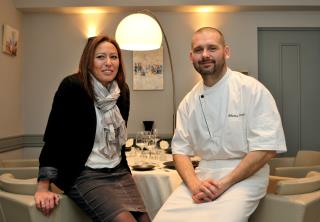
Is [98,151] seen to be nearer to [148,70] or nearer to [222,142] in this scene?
[222,142]

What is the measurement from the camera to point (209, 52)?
73.9 inches

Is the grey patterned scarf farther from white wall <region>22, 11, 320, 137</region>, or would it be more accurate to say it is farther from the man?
white wall <region>22, 11, 320, 137</region>

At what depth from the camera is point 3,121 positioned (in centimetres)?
420

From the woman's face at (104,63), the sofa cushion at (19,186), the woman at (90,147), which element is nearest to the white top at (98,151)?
the woman at (90,147)

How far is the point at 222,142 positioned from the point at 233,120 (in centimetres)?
13

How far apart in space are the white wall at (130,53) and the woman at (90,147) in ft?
9.02

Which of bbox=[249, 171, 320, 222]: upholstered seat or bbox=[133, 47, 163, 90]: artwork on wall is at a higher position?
bbox=[133, 47, 163, 90]: artwork on wall

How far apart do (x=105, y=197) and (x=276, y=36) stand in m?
3.90

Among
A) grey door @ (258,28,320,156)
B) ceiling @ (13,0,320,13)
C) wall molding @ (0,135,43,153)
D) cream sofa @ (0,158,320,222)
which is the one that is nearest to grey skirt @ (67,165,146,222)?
cream sofa @ (0,158,320,222)

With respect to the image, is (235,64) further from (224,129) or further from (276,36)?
(224,129)

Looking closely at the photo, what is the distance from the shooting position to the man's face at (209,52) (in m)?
1.88

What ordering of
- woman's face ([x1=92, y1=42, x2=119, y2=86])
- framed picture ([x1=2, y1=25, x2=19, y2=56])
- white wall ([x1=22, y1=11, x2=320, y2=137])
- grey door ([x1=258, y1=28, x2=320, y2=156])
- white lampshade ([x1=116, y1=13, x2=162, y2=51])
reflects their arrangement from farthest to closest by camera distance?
grey door ([x1=258, y1=28, x2=320, y2=156]) < white wall ([x1=22, y1=11, x2=320, y2=137]) < framed picture ([x1=2, y1=25, x2=19, y2=56]) < white lampshade ([x1=116, y1=13, x2=162, y2=51]) < woman's face ([x1=92, y1=42, x2=119, y2=86])

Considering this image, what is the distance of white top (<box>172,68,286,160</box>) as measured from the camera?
5.86ft

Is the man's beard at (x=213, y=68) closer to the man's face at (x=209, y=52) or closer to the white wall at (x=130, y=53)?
the man's face at (x=209, y=52)
